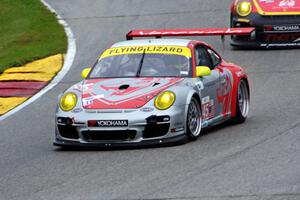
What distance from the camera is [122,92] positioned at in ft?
37.6

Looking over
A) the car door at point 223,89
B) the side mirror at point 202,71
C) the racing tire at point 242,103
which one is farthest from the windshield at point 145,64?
the racing tire at point 242,103

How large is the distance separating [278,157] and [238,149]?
707 millimetres

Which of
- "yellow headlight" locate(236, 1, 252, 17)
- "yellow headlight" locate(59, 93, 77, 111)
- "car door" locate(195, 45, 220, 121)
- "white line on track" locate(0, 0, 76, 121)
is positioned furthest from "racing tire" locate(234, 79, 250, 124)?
"yellow headlight" locate(236, 1, 252, 17)

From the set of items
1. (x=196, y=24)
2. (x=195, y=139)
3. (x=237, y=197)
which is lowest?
(x=196, y=24)

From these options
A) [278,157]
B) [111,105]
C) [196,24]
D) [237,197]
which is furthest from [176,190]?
[196,24]

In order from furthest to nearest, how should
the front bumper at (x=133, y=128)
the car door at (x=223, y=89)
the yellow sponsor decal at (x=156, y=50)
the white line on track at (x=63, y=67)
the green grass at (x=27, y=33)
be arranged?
the green grass at (x=27, y=33) → the white line on track at (x=63, y=67) → the car door at (x=223, y=89) → the yellow sponsor decal at (x=156, y=50) → the front bumper at (x=133, y=128)

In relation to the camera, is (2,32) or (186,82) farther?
(2,32)

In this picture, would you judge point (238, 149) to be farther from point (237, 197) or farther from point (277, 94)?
point (277, 94)

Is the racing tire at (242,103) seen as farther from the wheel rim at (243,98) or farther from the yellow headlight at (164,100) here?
the yellow headlight at (164,100)

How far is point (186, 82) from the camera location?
11750mm

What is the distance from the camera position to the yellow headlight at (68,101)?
37.6 feet

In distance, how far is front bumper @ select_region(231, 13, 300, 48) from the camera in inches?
767

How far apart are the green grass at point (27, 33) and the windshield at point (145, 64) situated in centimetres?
560

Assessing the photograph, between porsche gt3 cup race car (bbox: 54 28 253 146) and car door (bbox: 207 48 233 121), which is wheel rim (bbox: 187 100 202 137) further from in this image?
car door (bbox: 207 48 233 121)
